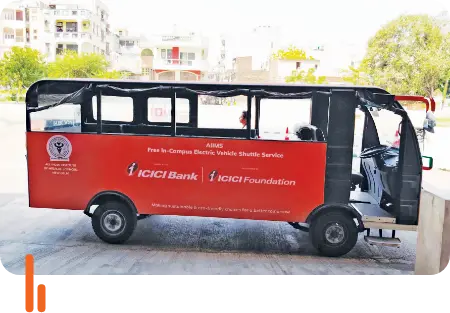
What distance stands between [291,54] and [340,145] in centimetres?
4070

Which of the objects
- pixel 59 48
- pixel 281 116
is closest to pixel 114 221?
pixel 281 116

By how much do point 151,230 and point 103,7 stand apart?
4734 centimetres

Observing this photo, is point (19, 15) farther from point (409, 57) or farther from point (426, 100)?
point (426, 100)

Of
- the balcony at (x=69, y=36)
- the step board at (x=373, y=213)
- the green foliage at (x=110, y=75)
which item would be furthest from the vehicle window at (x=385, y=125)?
the balcony at (x=69, y=36)

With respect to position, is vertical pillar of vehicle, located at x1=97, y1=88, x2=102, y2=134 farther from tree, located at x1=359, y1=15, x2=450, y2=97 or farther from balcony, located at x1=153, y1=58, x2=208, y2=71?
balcony, located at x1=153, y1=58, x2=208, y2=71

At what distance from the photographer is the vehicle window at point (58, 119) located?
8.04 meters

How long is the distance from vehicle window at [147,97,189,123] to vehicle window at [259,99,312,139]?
148cm

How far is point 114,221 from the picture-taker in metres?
8.15

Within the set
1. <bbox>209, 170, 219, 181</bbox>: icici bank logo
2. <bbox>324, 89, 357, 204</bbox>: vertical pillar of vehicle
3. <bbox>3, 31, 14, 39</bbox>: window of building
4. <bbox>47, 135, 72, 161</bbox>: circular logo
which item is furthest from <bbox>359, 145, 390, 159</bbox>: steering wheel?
<bbox>3, 31, 14, 39</bbox>: window of building

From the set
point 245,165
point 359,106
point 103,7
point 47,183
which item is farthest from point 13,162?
point 103,7

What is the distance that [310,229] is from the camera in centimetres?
773

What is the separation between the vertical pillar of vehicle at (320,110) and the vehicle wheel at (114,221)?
3.81m
